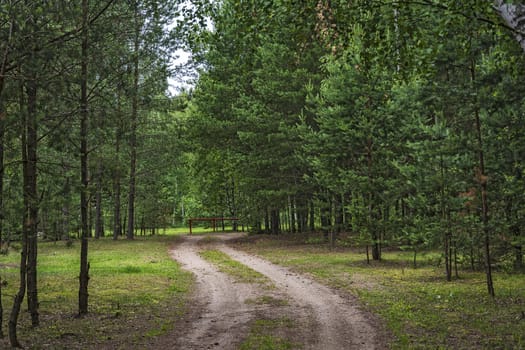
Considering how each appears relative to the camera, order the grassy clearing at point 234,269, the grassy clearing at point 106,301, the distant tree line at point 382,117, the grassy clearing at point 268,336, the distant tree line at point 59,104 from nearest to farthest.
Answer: the distant tree line at point 59,104 < the grassy clearing at point 268,336 < the distant tree line at point 382,117 < the grassy clearing at point 106,301 < the grassy clearing at point 234,269

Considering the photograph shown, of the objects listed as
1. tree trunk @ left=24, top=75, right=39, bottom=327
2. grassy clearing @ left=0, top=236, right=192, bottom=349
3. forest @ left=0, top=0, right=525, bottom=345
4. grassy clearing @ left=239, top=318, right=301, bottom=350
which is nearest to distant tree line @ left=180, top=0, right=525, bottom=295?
forest @ left=0, top=0, right=525, bottom=345

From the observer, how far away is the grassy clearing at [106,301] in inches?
314

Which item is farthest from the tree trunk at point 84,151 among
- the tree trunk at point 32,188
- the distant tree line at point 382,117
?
the distant tree line at point 382,117

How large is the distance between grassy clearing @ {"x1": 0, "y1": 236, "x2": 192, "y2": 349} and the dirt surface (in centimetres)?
61

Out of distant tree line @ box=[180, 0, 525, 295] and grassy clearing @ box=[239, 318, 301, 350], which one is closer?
grassy clearing @ box=[239, 318, 301, 350]

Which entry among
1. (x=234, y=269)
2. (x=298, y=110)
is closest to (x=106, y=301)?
(x=234, y=269)

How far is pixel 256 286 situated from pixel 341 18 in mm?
7488

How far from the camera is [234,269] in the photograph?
1617 centimetres

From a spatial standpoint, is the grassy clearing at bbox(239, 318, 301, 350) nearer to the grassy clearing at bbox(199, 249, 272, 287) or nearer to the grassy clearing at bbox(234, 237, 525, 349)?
the grassy clearing at bbox(234, 237, 525, 349)

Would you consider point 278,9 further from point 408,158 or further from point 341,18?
point 408,158

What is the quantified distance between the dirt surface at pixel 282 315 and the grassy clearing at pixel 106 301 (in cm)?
61

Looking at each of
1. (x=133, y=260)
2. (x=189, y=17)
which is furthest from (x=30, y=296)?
(x=133, y=260)

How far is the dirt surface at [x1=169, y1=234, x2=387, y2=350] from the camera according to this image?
7344 mm

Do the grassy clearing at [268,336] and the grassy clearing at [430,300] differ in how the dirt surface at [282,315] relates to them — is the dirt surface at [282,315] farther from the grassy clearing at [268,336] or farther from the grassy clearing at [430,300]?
the grassy clearing at [430,300]
